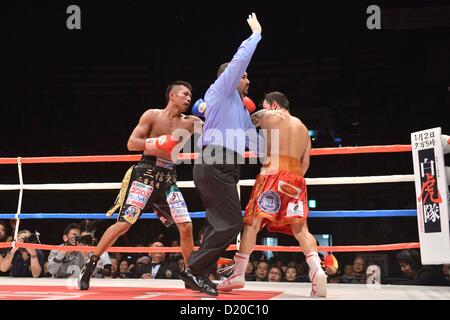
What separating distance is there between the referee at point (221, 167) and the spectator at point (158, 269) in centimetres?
228

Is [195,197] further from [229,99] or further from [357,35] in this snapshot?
[229,99]

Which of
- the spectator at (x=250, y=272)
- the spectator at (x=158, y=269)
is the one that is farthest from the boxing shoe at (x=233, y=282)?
the spectator at (x=250, y=272)

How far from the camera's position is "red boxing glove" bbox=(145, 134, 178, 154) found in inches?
111

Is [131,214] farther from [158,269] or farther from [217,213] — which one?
[158,269]

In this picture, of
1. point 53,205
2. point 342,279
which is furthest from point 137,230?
point 342,279

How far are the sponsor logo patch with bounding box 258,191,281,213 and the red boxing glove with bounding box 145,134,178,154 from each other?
0.54 metres

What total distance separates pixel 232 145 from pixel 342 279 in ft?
11.2

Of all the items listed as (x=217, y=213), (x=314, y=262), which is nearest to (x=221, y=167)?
(x=217, y=213)

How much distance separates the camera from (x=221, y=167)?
8.64ft

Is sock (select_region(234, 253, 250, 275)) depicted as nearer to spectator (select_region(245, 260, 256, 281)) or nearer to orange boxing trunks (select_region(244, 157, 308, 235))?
orange boxing trunks (select_region(244, 157, 308, 235))

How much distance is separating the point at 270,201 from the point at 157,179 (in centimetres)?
69

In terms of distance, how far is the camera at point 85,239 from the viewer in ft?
14.9

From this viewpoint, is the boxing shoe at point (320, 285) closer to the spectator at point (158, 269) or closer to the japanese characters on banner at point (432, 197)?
the japanese characters on banner at point (432, 197)

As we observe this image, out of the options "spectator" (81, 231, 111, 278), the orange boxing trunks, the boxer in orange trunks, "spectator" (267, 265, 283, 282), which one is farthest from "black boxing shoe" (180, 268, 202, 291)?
"spectator" (267, 265, 283, 282)
